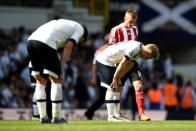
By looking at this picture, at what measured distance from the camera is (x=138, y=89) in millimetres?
16500

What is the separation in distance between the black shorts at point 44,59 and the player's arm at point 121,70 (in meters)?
1.48

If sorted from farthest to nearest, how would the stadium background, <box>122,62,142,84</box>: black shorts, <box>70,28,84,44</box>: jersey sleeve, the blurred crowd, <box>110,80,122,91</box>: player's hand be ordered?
the blurred crowd
the stadium background
<box>122,62,142,84</box>: black shorts
<box>110,80,122,91</box>: player's hand
<box>70,28,84,44</box>: jersey sleeve

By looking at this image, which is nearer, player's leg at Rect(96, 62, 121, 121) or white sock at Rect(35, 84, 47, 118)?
white sock at Rect(35, 84, 47, 118)

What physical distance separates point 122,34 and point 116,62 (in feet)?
2.61

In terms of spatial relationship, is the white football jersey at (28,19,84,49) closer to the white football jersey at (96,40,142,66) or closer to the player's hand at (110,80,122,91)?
the white football jersey at (96,40,142,66)

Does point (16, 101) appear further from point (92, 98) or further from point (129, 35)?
point (129, 35)

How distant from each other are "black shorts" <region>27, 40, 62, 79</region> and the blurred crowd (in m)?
9.71

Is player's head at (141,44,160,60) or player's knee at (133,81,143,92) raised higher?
player's head at (141,44,160,60)

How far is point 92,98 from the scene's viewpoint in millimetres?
27656

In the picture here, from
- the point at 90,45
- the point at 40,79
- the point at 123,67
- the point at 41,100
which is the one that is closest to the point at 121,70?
the point at 123,67

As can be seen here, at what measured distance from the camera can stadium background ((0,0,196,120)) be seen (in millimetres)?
25312

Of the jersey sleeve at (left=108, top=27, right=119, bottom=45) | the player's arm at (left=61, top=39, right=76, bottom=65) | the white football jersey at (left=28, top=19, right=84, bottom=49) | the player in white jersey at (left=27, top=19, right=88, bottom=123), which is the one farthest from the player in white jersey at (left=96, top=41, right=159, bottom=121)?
the player's arm at (left=61, top=39, right=76, bottom=65)

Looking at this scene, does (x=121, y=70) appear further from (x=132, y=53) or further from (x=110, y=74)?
(x=110, y=74)

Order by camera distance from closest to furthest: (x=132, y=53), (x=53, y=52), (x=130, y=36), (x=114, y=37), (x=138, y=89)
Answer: (x=53, y=52)
(x=132, y=53)
(x=138, y=89)
(x=130, y=36)
(x=114, y=37)
